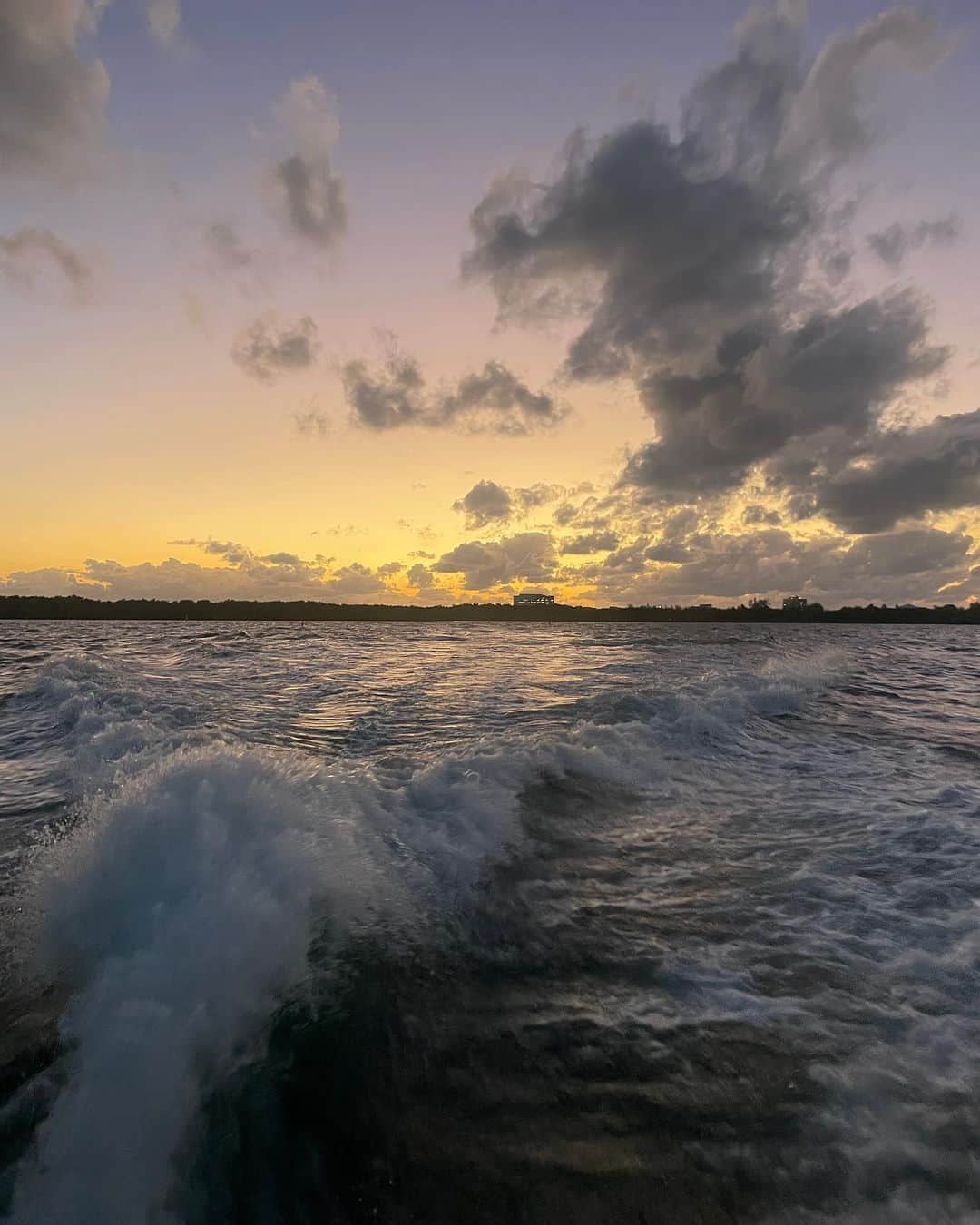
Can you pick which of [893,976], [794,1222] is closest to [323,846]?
[794,1222]

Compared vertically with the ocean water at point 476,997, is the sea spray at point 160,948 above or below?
above

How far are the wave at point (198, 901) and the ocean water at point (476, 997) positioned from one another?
2 cm

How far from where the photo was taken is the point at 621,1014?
360cm

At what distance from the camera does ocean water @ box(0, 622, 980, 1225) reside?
8.41 ft

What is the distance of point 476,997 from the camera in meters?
3.71

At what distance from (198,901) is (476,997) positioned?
1999 millimetres

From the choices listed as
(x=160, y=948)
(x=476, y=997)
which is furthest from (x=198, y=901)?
(x=476, y=997)

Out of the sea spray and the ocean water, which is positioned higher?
the sea spray

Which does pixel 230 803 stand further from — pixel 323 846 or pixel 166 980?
pixel 166 980

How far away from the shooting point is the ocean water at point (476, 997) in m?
2.56

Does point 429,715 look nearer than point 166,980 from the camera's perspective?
No

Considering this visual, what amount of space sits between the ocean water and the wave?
20mm

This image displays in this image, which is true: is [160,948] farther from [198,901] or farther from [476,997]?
[476,997]

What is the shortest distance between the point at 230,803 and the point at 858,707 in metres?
16.6
